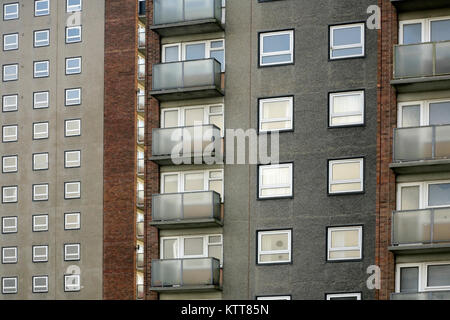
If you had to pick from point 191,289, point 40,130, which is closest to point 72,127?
point 40,130

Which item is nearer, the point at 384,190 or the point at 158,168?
the point at 384,190

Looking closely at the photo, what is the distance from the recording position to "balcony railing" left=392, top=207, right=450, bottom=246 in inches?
1387

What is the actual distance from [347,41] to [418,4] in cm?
358

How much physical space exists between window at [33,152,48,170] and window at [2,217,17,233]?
4165 mm

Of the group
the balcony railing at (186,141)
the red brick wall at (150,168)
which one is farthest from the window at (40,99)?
the balcony railing at (186,141)

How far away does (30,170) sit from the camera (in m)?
74.1

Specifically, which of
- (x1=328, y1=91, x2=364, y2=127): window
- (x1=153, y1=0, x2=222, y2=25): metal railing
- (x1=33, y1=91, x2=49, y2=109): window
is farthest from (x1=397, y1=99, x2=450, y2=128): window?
(x1=33, y1=91, x2=49, y2=109): window

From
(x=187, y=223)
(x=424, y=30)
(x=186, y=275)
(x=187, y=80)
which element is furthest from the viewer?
(x=187, y=80)

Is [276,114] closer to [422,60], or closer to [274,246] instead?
[274,246]

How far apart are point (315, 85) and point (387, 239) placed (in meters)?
7.18

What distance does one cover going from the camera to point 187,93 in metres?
42.3
